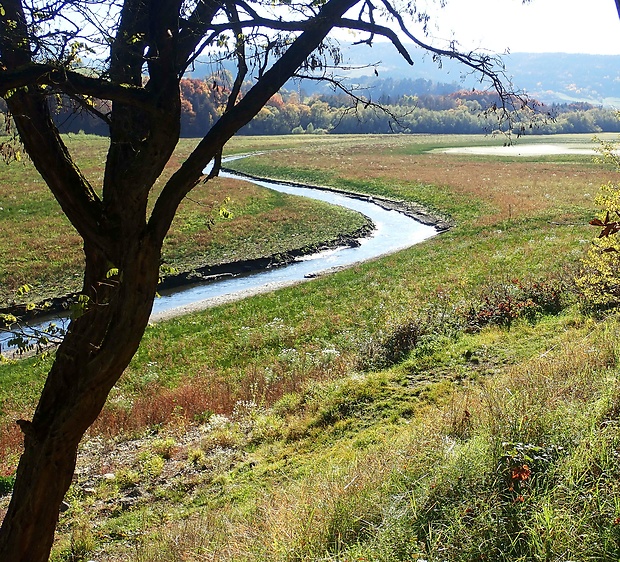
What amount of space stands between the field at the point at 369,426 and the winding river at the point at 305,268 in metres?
2.49

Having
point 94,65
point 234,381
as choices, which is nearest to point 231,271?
point 234,381

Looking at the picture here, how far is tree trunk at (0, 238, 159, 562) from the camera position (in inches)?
185

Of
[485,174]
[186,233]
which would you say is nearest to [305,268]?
[186,233]

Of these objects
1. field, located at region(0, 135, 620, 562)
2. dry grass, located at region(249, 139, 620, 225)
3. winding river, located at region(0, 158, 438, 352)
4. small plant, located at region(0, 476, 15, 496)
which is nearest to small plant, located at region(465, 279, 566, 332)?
field, located at region(0, 135, 620, 562)

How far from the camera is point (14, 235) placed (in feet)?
105

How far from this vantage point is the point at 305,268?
30609 mm

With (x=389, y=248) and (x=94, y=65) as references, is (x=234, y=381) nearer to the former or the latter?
(x=94, y=65)

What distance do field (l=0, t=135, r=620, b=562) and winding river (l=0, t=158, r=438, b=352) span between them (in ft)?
8.17

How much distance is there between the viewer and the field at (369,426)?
4.14 m

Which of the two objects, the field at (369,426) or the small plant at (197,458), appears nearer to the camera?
the field at (369,426)

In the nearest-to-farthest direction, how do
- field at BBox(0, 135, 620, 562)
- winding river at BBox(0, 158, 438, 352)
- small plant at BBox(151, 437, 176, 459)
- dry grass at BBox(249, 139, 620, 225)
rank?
field at BBox(0, 135, 620, 562), small plant at BBox(151, 437, 176, 459), winding river at BBox(0, 158, 438, 352), dry grass at BBox(249, 139, 620, 225)

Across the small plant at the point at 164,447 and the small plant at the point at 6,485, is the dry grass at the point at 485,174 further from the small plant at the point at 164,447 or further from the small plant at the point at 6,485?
the small plant at the point at 6,485

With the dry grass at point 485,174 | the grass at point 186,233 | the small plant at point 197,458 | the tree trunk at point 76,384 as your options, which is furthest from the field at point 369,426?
the dry grass at point 485,174

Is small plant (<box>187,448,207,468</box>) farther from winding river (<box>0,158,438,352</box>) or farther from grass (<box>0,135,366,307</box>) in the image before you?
grass (<box>0,135,366,307</box>)
